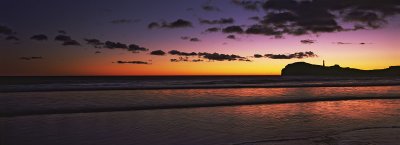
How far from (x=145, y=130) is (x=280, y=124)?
16.0ft

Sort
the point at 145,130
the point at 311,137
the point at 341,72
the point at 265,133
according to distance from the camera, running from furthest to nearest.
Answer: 1. the point at 341,72
2. the point at 145,130
3. the point at 265,133
4. the point at 311,137

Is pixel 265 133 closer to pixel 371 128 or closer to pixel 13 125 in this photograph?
pixel 371 128

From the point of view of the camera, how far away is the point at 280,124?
13.1 meters

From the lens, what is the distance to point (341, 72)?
17650cm

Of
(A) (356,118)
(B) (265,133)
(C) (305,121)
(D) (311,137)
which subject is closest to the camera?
(D) (311,137)

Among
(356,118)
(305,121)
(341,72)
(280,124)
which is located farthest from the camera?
(341,72)

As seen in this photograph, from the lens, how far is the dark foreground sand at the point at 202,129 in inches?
402

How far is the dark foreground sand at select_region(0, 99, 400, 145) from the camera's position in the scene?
10.2m

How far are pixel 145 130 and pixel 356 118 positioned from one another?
8.78 meters

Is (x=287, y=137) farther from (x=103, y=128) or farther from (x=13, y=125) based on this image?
(x=13, y=125)

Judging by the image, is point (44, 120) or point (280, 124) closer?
point (280, 124)

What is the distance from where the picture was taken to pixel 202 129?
1219 cm

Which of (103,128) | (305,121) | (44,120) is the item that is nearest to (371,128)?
(305,121)

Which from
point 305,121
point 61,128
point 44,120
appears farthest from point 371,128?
point 44,120
